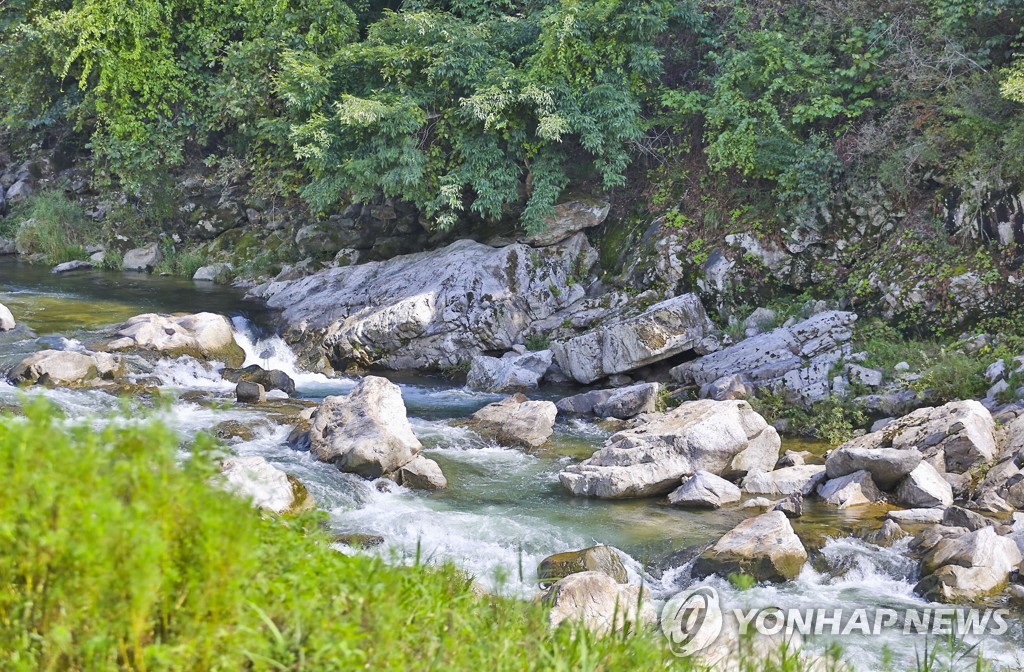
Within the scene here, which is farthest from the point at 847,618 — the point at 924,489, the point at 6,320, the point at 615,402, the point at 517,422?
the point at 6,320

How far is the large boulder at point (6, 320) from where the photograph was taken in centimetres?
1471

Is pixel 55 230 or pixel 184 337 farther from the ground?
pixel 55 230

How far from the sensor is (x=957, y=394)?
10.9 m

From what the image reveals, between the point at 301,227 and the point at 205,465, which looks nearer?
the point at 205,465

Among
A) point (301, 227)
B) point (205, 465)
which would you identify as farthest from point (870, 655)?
point (301, 227)

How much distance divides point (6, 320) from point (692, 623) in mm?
13677

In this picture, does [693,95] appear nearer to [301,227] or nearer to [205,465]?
[301,227]

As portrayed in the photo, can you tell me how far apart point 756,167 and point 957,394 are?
5.59 meters

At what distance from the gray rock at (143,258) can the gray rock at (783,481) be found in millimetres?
17845

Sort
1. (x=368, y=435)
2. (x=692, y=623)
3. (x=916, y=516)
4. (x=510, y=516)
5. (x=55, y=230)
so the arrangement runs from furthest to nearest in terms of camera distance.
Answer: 1. (x=55, y=230)
2. (x=368, y=435)
3. (x=510, y=516)
4. (x=916, y=516)
5. (x=692, y=623)

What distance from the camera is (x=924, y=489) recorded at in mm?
8820

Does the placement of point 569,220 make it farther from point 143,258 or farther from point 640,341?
point 143,258

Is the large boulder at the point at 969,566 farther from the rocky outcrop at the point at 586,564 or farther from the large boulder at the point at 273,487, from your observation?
the large boulder at the point at 273,487

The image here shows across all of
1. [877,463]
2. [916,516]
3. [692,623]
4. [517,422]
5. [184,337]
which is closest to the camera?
[692,623]
